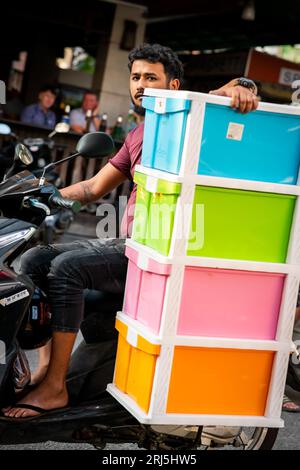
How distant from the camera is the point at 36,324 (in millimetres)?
3229

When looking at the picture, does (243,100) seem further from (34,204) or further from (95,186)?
(95,186)

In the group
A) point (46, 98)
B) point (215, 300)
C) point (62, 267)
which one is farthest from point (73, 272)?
point (46, 98)

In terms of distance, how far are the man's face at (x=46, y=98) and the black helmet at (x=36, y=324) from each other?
869 cm

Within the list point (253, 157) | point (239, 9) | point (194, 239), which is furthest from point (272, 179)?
point (239, 9)

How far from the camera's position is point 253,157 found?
9.41ft

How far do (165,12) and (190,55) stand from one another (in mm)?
3380

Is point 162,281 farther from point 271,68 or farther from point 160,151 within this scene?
point 271,68

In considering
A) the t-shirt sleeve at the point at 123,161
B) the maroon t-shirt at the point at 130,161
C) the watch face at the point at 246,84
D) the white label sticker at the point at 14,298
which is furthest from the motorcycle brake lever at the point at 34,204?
the watch face at the point at 246,84

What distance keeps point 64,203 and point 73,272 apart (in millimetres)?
304

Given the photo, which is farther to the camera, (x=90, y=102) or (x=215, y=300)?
(x=90, y=102)

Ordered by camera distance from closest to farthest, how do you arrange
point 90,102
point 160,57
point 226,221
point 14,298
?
point 226,221 → point 14,298 → point 160,57 → point 90,102

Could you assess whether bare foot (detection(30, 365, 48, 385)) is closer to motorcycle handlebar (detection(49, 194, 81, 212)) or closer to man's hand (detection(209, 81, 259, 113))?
motorcycle handlebar (detection(49, 194, 81, 212))

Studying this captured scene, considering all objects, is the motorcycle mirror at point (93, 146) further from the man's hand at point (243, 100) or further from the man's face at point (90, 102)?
the man's face at point (90, 102)

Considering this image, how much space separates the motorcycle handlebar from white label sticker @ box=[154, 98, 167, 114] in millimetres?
475
